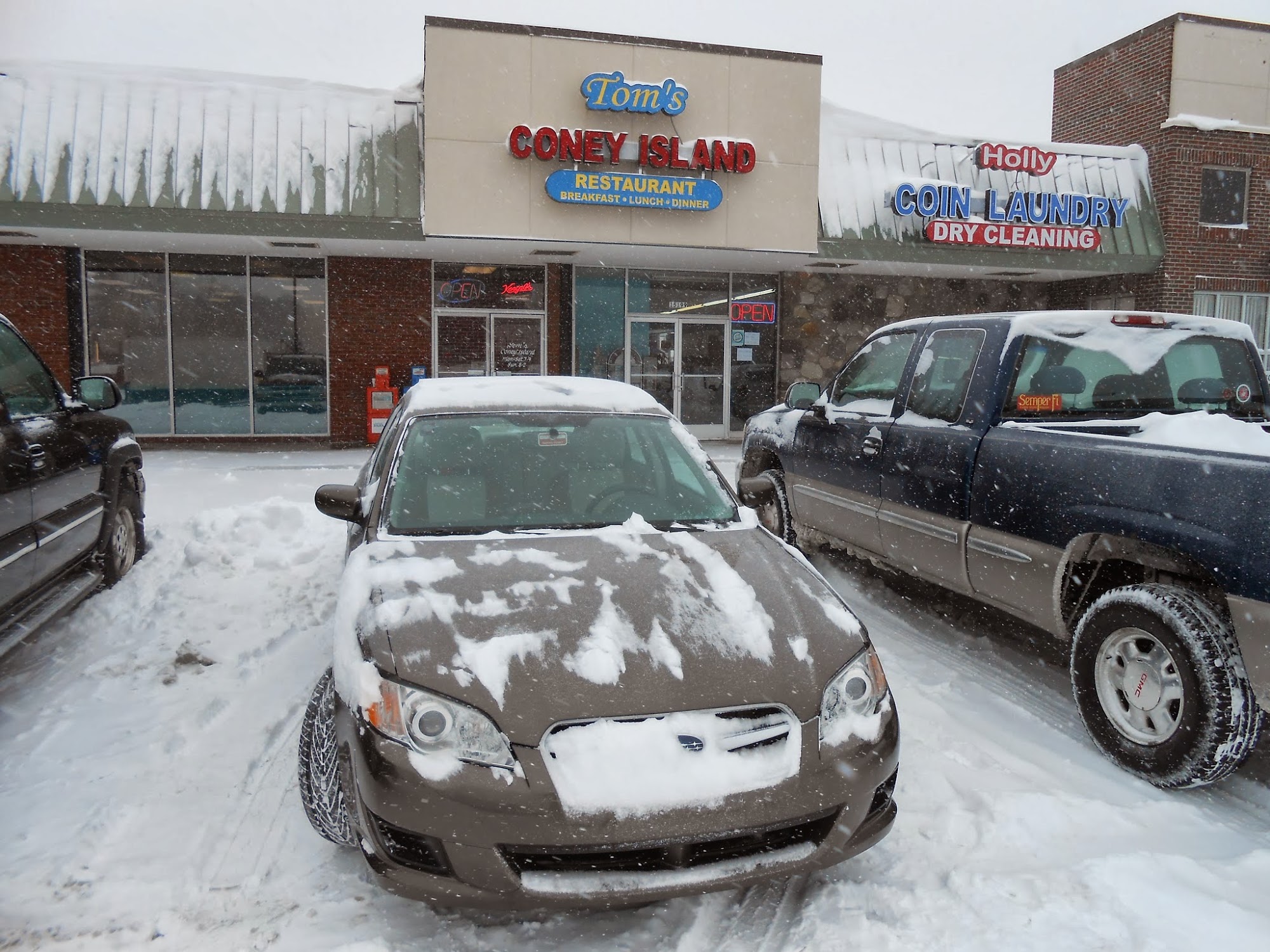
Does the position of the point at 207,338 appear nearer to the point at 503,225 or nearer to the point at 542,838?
the point at 503,225

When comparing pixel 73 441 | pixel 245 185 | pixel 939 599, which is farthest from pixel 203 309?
pixel 939 599

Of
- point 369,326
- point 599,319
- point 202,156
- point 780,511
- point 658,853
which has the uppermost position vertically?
point 202,156

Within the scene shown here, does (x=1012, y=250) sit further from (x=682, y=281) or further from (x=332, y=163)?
(x=332, y=163)

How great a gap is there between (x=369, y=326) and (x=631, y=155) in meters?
5.38

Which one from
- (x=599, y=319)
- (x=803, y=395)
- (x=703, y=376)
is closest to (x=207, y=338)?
(x=599, y=319)

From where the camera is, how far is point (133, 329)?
1486 cm

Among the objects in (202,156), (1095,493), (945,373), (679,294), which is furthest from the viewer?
(679,294)

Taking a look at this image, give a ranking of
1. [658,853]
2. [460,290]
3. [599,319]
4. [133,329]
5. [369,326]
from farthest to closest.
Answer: [599,319], [460,290], [369,326], [133,329], [658,853]

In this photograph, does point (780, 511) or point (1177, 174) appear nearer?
point (780, 511)

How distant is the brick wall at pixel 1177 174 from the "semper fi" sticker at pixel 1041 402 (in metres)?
14.3

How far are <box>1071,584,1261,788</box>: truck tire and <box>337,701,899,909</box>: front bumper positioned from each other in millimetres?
1721

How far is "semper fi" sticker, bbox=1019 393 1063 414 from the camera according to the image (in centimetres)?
471

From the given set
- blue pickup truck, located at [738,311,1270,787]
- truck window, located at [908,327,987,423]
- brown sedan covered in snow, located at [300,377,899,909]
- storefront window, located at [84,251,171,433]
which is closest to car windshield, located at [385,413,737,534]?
brown sedan covered in snow, located at [300,377,899,909]

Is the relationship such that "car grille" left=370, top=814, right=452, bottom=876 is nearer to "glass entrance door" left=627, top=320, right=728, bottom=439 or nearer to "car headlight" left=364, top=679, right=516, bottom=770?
"car headlight" left=364, top=679, right=516, bottom=770
